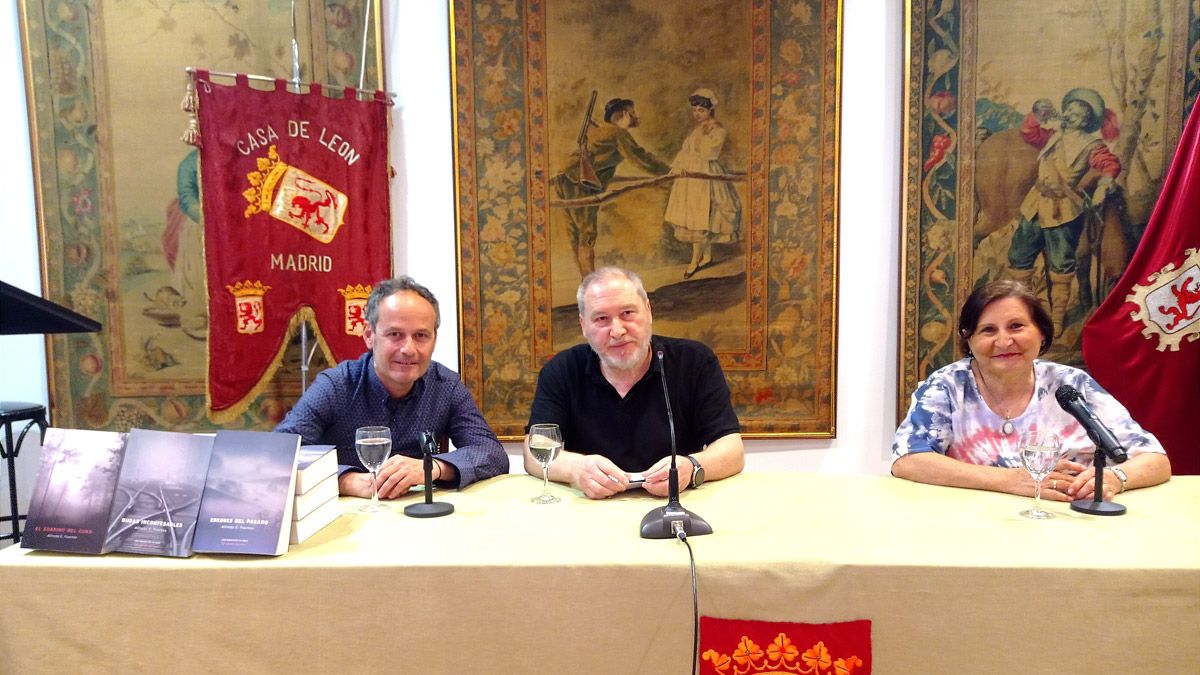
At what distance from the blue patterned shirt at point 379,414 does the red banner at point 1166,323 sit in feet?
9.22

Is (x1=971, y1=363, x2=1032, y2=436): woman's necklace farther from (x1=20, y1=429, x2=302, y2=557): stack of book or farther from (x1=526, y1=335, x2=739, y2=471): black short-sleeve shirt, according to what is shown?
(x1=20, y1=429, x2=302, y2=557): stack of book

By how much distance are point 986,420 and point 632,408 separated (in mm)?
1066

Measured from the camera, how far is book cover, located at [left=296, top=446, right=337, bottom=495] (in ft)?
4.88

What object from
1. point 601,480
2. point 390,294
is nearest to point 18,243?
point 390,294

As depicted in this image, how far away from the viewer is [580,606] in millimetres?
1349

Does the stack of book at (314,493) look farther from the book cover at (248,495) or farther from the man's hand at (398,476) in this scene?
the man's hand at (398,476)

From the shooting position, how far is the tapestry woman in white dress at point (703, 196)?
10.7 ft

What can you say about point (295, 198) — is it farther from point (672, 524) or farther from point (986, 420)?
point (986, 420)

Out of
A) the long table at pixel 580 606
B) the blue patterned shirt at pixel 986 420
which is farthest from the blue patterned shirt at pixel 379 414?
the blue patterned shirt at pixel 986 420

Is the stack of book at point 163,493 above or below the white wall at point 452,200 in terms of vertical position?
below

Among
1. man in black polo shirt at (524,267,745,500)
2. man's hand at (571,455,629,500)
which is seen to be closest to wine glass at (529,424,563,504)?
man's hand at (571,455,629,500)

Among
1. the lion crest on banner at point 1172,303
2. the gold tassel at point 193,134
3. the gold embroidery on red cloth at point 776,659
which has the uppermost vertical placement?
the gold tassel at point 193,134

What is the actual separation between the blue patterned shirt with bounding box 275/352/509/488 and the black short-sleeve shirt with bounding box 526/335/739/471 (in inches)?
8.7

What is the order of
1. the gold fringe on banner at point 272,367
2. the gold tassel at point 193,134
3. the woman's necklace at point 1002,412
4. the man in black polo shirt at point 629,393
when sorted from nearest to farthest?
the woman's necklace at point 1002,412, the man in black polo shirt at point 629,393, the gold tassel at point 193,134, the gold fringe on banner at point 272,367
